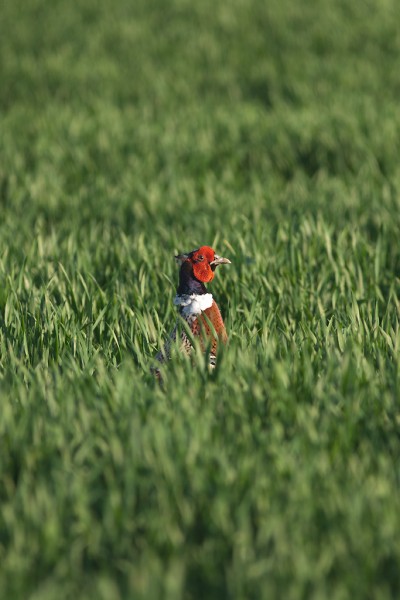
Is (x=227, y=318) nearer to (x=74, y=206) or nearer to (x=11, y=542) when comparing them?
(x=11, y=542)

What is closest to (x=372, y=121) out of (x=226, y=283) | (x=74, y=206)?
(x=74, y=206)

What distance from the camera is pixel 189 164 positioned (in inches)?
260

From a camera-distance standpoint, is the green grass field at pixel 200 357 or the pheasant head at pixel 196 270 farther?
the pheasant head at pixel 196 270

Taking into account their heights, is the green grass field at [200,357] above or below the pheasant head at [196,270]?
below

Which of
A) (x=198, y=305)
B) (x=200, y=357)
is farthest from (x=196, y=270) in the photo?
(x=200, y=357)

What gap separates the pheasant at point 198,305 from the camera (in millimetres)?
2875

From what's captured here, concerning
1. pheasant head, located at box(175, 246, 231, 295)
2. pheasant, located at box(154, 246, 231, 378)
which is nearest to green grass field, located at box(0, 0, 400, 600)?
pheasant, located at box(154, 246, 231, 378)

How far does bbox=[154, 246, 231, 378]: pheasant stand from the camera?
9.43 feet

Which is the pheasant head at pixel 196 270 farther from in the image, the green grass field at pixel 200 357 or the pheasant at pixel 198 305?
the green grass field at pixel 200 357

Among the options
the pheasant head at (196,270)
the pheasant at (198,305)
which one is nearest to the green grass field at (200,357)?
the pheasant at (198,305)

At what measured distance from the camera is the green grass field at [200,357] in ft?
6.68

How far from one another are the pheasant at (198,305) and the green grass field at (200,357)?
0.28 feet

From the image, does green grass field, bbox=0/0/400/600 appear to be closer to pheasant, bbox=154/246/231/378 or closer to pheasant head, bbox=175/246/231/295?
pheasant, bbox=154/246/231/378

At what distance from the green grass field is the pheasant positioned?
86 millimetres
